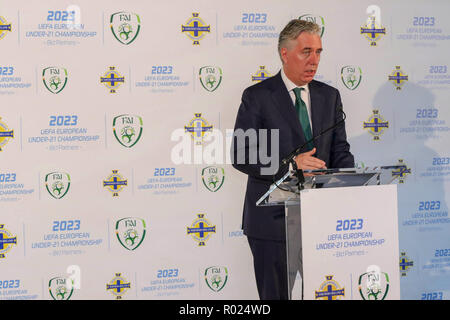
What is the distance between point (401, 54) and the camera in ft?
13.9

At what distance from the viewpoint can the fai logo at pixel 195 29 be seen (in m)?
3.86

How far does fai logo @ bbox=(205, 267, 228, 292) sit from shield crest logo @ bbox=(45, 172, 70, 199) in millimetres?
1228

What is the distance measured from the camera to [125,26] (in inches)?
148

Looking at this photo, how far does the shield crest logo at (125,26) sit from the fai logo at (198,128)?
75 cm

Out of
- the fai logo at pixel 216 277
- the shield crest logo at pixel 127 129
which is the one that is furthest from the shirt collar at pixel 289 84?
the fai logo at pixel 216 277

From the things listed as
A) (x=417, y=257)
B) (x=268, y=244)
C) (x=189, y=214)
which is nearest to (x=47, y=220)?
(x=189, y=214)

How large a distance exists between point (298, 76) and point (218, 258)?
151 centimetres

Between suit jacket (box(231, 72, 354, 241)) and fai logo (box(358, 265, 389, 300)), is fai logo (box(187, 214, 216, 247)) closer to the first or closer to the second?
suit jacket (box(231, 72, 354, 241))

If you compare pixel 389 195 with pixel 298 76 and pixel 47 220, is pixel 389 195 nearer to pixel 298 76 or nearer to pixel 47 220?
pixel 298 76

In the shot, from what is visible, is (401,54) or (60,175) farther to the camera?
(401,54)

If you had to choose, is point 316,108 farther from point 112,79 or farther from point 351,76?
point 112,79

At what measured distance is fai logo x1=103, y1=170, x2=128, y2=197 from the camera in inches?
148

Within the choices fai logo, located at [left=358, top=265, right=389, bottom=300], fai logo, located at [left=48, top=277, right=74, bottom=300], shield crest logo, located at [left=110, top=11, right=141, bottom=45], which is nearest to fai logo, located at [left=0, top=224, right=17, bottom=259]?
fai logo, located at [left=48, top=277, right=74, bottom=300]

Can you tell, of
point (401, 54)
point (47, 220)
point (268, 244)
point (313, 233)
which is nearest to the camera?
point (313, 233)
